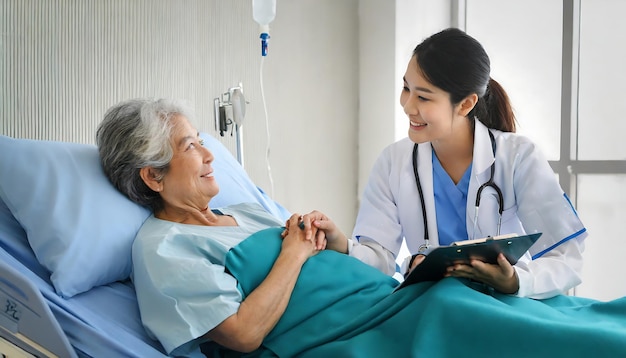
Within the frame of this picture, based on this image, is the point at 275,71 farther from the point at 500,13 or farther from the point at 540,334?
the point at 540,334

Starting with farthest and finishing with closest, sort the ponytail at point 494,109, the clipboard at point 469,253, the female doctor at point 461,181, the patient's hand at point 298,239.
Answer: the ponytail at point 494,109
the female doctor at point 461,181
the patient's hand at point 298,239
the clipboard at point 469,253

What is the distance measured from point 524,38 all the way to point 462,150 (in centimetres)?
175

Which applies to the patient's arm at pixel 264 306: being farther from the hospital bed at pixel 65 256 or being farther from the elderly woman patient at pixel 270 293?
the hospital bed at pixel 65 256

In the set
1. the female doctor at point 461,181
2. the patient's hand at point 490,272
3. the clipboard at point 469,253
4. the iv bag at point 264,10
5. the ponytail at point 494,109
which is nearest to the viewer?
the clipboard at point 469,253

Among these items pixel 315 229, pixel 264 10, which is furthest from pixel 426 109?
pixel 264 10

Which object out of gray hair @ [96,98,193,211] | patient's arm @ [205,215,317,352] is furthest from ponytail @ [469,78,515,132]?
gray hair @ [96,98,193,211]

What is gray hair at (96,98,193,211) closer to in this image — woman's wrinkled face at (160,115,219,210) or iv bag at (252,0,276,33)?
woman's wrinkled face at (160,115,219,210)

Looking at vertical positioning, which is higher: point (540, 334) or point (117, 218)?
point (117, 218)

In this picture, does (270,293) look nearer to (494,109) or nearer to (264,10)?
(494,109)

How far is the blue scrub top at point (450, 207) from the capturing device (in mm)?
2006

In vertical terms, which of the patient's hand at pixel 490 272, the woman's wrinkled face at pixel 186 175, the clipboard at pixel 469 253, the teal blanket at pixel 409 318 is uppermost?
the woman's wrinkled face at pixel 186 175

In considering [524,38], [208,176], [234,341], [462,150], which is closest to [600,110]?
[524,38]

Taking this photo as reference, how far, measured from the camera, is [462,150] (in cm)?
206

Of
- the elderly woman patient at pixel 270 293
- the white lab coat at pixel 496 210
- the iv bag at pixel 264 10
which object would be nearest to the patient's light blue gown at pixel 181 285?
the elderly woman patient at pixel 270 293
